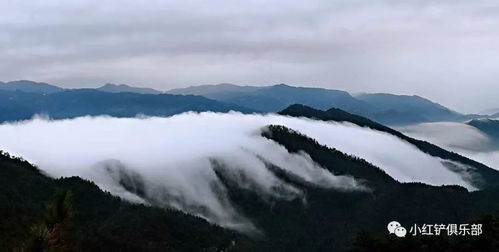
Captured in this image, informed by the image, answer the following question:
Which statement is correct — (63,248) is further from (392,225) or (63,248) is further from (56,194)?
(392,225)

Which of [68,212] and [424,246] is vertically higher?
[68,212]

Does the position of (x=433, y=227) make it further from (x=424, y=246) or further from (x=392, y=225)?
(x=392, y=225)

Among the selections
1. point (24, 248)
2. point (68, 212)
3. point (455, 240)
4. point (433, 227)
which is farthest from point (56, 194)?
point (455, 240)

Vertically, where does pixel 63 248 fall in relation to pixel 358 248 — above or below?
above

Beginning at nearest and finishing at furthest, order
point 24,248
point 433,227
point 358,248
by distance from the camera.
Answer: point 24,248
point 433,227
point 358,248

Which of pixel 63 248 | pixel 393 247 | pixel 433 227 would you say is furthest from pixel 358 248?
pixel 63 248

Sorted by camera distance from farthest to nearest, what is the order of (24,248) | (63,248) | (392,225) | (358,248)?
(358,248)
(392,225)
(63,248)
(24,248)

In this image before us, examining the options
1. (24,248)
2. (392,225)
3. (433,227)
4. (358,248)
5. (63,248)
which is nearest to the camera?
(24,248)

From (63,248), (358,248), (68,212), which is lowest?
(358,248)

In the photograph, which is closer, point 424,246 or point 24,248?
point 24,248
